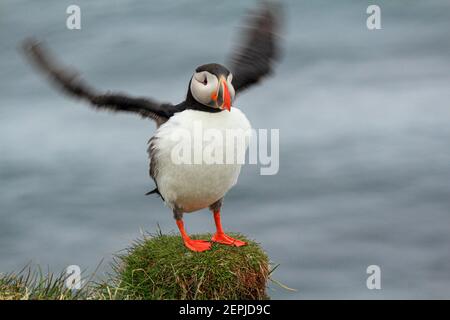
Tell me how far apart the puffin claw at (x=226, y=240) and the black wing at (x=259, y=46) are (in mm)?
1573

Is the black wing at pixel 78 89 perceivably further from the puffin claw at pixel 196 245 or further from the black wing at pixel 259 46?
the puffin claw at pixel 196 245

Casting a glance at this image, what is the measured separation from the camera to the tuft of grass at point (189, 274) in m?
6.44

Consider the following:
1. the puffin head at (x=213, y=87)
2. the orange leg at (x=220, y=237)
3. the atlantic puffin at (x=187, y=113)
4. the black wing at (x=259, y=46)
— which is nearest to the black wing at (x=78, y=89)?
the atlantic puffin at (x=187, y=113)

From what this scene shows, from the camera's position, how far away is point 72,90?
6.27m

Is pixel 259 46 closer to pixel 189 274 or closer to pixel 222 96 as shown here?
pixel 222 96

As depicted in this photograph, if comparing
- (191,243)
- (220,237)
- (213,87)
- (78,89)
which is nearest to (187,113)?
(213,87)

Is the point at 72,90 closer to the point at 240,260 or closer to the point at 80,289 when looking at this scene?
the point at 80,289

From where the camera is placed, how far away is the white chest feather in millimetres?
6168

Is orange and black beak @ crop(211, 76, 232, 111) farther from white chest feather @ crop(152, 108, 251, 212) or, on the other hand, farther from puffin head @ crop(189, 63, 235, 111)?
white chest feather @ crop(152, 108, 251, 212)

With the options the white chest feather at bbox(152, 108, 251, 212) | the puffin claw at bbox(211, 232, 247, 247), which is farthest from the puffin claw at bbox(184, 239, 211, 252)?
the white chest feather at bbox(152, 108, 251, 212)

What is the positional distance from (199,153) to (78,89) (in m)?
1.31
